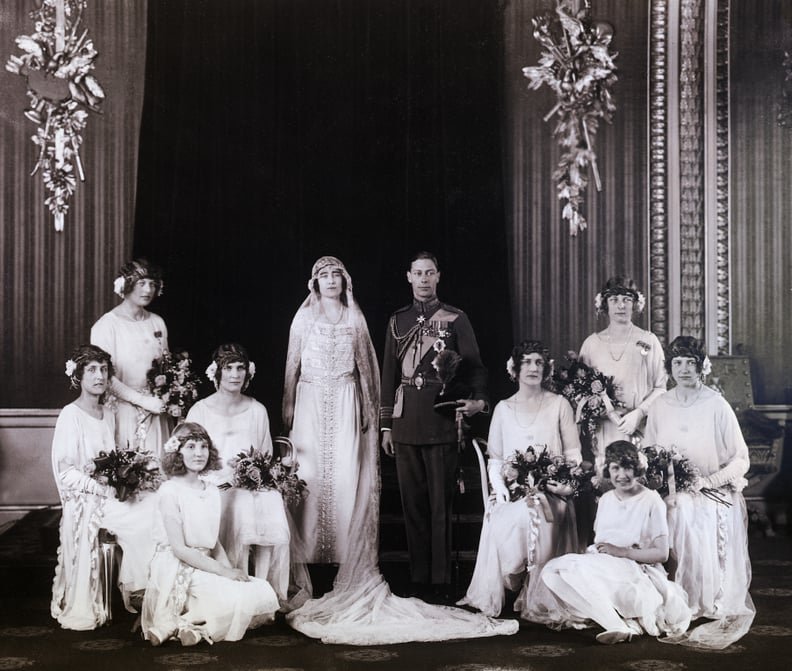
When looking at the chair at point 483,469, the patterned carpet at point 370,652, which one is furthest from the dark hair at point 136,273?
the chair at point 483,469

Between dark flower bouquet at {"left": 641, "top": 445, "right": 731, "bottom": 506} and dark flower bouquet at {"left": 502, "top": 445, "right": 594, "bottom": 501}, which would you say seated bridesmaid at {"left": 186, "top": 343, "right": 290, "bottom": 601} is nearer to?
dark flower bouquet at {"left": 502, "top": 445, "right": 594, "bottom": 501}

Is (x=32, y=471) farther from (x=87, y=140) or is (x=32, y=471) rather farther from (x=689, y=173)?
(x=689, y=173)

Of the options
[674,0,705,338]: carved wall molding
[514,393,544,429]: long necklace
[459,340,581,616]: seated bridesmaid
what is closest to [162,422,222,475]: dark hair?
[459,340,581,616]: seated bridesmaid

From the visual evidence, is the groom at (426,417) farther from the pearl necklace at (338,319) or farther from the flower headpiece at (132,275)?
the flower headpiece at (132,275)

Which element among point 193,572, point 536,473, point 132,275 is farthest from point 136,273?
point 536,473

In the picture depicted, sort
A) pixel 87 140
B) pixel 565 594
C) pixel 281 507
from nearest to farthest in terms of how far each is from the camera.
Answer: pixel 565 594, pixel 281 507, pixel 87 140

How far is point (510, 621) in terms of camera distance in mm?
4910

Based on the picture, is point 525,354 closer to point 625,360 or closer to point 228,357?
point 625,360

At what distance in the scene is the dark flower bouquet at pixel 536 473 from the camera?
5.13 metres

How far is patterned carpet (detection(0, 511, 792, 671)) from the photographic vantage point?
442cm

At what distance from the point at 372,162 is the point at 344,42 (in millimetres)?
680

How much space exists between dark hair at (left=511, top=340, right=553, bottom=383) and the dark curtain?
0.64 meters

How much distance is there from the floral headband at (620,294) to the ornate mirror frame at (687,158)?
29cm

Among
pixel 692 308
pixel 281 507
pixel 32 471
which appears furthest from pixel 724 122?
pixel 32 471
